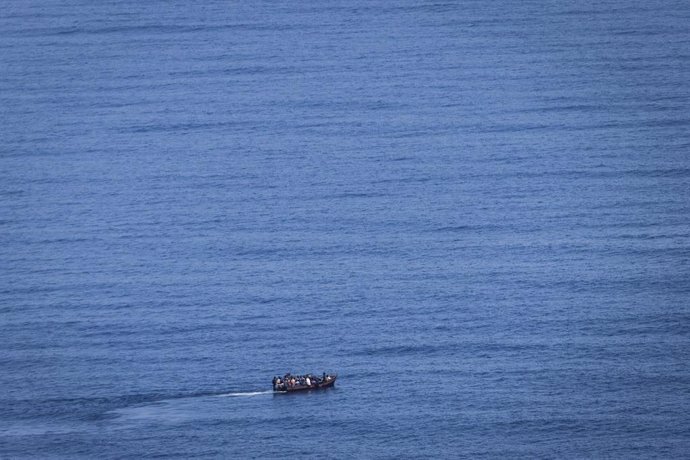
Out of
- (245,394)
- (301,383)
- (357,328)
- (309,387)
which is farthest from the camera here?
(357,328)

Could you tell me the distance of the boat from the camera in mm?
156625

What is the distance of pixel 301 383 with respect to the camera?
515 ft

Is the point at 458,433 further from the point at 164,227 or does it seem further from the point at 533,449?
the point at 164,227

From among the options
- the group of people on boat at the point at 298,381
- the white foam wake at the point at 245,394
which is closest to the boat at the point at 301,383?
the group of people on boat at the point at 298,381

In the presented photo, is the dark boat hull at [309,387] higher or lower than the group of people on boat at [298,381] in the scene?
lower

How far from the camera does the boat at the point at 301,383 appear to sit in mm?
156625

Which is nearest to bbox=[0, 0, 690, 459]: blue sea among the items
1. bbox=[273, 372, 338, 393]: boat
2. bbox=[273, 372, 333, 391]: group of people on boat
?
bbox=[273, 372, 338, 393]: boat

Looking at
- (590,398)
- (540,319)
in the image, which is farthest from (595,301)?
(590,398)

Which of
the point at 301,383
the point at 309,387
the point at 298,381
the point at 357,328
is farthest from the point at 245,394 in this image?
the point at 357,328

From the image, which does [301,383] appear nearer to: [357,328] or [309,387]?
[309,387]

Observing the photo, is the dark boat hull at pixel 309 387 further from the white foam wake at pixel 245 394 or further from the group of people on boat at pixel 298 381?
the white foam wake at pixel 245 394

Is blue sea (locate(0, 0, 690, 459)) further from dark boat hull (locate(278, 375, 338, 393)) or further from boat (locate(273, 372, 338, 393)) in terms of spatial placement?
boat (locate(273, 372, 338, 393))

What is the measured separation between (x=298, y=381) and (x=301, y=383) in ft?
1.04

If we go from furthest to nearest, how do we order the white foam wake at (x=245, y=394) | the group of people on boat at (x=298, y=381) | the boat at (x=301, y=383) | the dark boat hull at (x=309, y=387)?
1. the dark boat hull at (x=309, y=387)
2. the boat at (x=301, y=383)
3. the group of people on boat at (x=298, y=381)
4. the white foam wake at (x=245, y=394)
